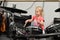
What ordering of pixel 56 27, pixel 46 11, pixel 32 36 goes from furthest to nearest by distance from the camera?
pixel 46 11 < pixel 56 27 < pixel 32 36

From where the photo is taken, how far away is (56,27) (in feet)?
6.71

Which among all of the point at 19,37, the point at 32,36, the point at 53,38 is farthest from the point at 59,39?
the point at 19,37

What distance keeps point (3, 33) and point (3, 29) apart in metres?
0.05

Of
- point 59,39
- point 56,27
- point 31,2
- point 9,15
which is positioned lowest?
point 59,39

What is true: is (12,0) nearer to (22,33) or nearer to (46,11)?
(46,11)

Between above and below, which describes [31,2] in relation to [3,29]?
above

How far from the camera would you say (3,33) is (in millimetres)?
1912

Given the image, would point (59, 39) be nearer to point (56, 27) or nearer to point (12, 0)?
point (56, 27)

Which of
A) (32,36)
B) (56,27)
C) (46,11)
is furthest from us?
(46,11)

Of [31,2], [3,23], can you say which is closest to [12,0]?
[31,2]

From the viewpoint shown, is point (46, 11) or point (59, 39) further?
point (46, 11)

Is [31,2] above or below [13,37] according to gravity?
above

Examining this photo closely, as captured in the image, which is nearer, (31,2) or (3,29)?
(3,29)

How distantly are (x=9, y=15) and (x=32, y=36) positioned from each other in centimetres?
35
